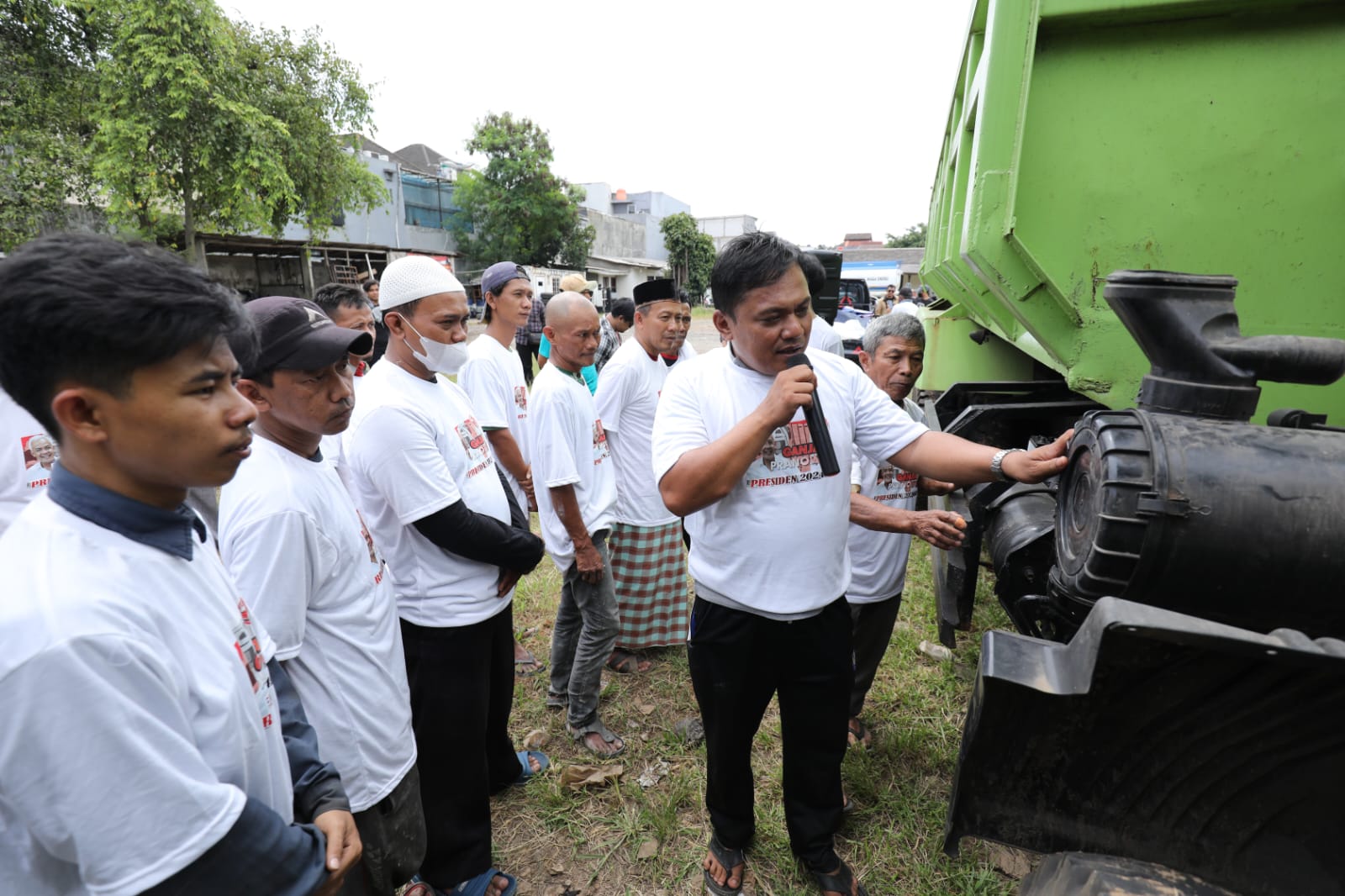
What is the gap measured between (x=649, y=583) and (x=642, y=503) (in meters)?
0.46

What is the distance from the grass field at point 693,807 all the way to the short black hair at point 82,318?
212 centimetres

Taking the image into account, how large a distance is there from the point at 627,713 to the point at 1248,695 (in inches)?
105

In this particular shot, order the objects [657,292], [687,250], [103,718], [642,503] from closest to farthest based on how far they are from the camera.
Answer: [103,718] < [642,503] < [657,292] < [687,250]

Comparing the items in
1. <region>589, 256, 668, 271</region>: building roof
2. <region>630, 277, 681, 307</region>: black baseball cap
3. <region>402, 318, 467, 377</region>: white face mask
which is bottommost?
<region>402, 318, 467, 377</region>: white face mask

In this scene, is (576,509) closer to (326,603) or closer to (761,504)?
(761,504)

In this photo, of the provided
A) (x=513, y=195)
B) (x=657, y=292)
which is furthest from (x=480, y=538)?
(x=513, y=195)

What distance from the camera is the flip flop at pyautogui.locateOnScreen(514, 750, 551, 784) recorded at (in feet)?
9.12

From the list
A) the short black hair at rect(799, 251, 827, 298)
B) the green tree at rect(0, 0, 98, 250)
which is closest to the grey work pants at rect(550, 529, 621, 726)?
the short black hair at rect(799, 251, 827, 298)

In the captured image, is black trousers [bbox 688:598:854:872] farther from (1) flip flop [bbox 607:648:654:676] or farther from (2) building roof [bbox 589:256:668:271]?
(2) building roof [bbox 589:256:668:271]

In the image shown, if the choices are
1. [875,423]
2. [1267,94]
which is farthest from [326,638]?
[1267,94]

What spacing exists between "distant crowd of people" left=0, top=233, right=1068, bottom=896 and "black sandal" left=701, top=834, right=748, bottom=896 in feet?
0.05

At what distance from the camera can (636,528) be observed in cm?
354

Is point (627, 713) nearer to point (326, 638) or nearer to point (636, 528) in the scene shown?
point (636, 528)

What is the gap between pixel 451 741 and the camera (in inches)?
81.9
